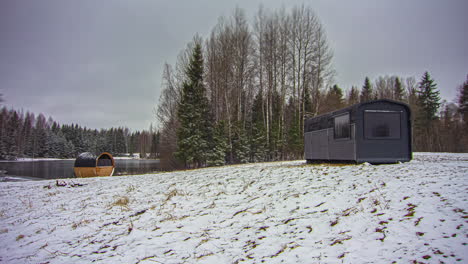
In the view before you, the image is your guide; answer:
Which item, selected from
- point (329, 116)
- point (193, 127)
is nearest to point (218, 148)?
point (193, 127)

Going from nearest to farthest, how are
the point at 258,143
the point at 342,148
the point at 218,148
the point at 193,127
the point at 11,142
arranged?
the point at 342,148 → the point at 193,127 → the point at 218,148 → the point at 258,143 → the point at 11,142

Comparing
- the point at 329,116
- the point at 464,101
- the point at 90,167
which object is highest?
the point at 464,101

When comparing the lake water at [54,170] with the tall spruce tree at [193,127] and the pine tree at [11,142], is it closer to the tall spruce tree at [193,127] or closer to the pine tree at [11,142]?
the tall spruce tree at [193,127]

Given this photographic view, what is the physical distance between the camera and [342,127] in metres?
12.4

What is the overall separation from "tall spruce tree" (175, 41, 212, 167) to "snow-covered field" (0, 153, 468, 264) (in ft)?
42.8

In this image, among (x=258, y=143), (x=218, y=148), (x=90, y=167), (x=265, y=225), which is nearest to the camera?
(x=265, y=225)

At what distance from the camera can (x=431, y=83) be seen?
3938 cm

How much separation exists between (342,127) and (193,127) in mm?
12620

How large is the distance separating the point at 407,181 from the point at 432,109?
4078 cm

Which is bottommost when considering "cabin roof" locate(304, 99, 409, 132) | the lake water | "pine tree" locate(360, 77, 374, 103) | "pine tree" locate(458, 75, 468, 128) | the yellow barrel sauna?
the lake water

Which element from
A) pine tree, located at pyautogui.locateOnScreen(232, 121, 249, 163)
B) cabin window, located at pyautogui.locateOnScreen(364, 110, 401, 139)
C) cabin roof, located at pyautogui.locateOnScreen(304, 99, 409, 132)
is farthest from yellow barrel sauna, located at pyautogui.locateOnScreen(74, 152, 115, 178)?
cabin window, located at pyautogui.locateOnScreen(364, 110, 401, 139)

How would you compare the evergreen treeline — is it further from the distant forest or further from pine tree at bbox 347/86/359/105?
pine tree at bbox 347/86/359/105

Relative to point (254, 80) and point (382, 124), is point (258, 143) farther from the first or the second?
point (382, 124)

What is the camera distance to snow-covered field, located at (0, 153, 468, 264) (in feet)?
12.0
